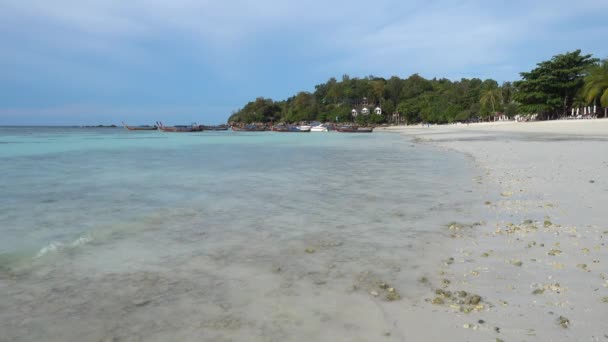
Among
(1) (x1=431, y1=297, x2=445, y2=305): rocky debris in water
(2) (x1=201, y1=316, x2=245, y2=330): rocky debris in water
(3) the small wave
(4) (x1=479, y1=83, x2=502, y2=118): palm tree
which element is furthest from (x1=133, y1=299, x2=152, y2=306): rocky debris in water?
(4) (x1=479, y1=83, x2=502, y2=118): palm tree

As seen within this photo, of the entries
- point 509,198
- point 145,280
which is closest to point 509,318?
point 145,280

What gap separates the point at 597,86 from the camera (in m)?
47.8

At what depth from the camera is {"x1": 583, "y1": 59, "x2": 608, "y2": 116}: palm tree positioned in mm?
46319

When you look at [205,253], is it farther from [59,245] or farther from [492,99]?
[492,99]

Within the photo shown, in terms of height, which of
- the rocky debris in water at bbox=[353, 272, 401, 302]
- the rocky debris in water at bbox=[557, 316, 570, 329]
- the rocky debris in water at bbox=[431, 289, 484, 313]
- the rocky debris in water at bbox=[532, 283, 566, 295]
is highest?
the rocky debris in water at bbox=[557, 316, 570, 329]

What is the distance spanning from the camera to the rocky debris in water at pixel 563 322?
9.78 feet

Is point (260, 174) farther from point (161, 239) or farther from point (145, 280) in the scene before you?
point (145, 280)

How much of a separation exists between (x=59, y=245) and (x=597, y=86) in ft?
191

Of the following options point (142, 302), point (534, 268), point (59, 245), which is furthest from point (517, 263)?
point (59, 245)

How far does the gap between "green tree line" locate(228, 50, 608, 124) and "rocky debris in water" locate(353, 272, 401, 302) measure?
5315cm

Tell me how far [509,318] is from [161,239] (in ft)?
15.2

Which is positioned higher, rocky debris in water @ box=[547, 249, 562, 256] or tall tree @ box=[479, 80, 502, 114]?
tall tree @ box=[479, 80, 502, 114]

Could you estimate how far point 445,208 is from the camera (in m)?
7.43

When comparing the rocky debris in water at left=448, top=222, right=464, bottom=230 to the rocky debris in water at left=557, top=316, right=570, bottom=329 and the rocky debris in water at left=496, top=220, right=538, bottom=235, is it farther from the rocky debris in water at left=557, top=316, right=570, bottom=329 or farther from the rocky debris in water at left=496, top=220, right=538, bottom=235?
the rocky debris in water at left=557, top=316, right=570, bottom=329
